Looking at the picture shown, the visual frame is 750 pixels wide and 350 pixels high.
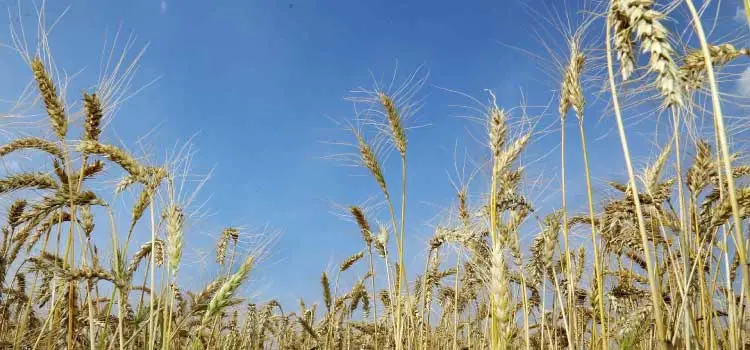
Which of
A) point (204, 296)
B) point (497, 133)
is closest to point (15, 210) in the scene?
point (204, 296)

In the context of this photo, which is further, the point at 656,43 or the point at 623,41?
the point at 623,41

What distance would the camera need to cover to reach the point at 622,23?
1.97 meters

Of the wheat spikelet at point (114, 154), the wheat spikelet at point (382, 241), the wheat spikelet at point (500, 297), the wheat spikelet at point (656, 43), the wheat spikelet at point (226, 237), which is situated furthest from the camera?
the wheat spikelet at point (226, 237)

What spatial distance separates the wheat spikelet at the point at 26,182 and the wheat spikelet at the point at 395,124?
2534 millimetres

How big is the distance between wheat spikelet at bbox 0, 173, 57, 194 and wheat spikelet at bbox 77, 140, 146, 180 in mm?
435

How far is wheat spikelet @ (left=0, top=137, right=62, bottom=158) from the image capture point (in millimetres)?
3629

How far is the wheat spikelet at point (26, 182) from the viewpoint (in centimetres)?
351

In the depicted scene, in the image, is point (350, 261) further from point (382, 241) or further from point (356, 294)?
point (382, 241)

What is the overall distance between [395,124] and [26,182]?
107 inches

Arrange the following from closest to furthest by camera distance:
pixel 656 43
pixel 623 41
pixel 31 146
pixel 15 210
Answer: pixel 656 43
pixel 623 41
pixel 31 146
pixel 15 210

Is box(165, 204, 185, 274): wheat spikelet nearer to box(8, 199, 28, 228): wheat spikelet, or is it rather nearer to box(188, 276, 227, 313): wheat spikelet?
box(188, 276, 227, 313): wheat spikelet

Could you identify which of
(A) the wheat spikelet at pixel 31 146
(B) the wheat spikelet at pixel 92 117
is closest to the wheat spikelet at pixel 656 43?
(B) the wheat spikelet at pixel 92 117

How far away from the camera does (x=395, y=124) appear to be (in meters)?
4.39

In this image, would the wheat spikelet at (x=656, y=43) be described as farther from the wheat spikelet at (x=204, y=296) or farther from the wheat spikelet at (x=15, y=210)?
the wheat spikelet at (x=15, y=210)
